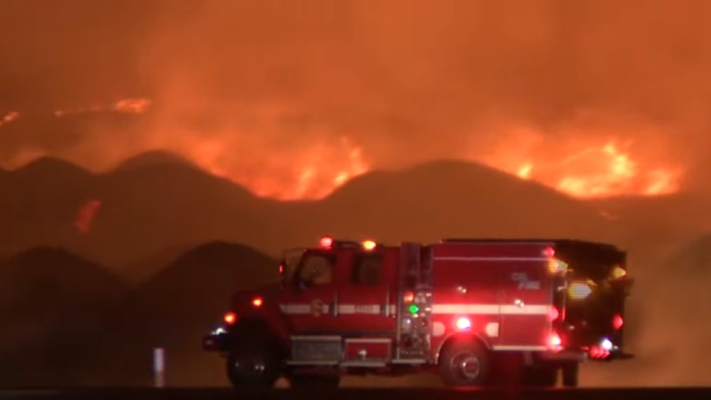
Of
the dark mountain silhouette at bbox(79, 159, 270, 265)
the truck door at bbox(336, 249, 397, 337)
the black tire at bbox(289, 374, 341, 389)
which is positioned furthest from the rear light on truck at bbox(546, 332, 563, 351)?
the dark mountain silhouette at bbox(79, 159, 270, 265)

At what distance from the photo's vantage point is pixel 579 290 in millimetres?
18953

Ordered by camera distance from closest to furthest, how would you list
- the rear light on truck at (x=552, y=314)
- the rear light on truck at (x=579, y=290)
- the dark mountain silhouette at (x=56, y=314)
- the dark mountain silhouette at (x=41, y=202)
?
the rear light on truck at (x=552, y=314) → the rear light on truck at (x=579, y=290) → the dark mountain silhouette at (x=56, y=314) → the dark mountain silhouette at (x=41, y=202)

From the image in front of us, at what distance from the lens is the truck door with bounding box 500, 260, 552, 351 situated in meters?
18.5

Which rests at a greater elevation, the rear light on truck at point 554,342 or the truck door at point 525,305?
the truck door at point 525,305

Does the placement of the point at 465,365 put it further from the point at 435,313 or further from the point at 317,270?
the point at 317,270

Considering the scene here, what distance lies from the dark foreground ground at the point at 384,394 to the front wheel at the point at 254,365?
245 centimetres

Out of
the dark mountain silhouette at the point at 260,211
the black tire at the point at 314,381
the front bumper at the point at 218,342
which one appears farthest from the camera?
the dark mountain silhouette at the point at 260,211

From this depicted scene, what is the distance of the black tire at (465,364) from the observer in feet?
61.4

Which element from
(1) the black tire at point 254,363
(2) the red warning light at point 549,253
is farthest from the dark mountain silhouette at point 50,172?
(2) the red warning light at point 549,253

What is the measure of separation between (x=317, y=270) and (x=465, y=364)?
8.75 feet

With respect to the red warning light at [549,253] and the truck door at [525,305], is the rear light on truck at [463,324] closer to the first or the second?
the truck door at [525,305]

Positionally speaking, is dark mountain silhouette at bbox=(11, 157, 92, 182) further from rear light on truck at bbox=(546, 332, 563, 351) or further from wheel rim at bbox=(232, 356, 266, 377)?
rear light on truck at bbox=(546, 332, 563, 351)

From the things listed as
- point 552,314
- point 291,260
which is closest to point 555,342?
point 552,314

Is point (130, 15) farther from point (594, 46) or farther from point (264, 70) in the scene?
point (594, 46)
